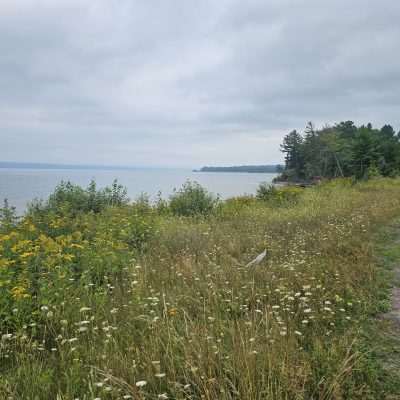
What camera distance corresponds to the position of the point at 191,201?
38.8ft

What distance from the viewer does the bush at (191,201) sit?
11.5 meters

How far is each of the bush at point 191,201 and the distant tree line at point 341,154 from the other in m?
26.5

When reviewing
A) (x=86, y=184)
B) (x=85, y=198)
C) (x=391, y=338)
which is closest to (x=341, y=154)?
(x=86, y=184)

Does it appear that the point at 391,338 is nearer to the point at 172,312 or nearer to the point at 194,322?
the point at 194,322

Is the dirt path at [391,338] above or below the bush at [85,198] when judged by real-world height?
below

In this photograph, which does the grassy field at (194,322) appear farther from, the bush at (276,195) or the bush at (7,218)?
the bush at (276,195)

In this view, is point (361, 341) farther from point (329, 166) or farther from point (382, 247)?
point (329, 166)

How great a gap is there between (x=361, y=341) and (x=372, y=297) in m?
1.09

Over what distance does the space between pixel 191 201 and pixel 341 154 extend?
179ft

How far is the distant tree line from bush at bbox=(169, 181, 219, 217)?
2648cm

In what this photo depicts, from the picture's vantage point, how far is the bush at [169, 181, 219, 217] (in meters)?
11.5

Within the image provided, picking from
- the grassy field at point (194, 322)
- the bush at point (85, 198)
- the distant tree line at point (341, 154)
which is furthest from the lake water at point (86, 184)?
the distant tree line at point (341, 154)

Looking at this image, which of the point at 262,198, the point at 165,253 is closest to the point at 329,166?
the point at 262,198

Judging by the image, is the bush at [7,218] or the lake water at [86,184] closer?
the bush at [7,218]
